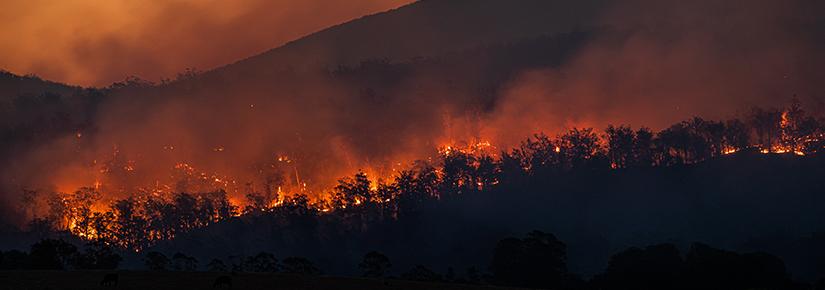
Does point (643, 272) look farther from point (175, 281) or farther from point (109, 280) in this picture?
point (109, 280)

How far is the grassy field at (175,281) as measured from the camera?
91.7 metres

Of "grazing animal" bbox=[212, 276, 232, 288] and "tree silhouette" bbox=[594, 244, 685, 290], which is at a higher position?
"grazing animal" bbox=[212, 276, 232, 288]

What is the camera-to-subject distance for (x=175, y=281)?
97.7m

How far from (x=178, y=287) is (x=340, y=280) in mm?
24021

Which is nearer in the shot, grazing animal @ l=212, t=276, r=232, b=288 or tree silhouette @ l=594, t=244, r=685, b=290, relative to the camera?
grazing animal @ l=212, t=276, r=232, b=288

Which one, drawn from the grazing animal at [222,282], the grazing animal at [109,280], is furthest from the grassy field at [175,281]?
the grazing animal at [109,280]

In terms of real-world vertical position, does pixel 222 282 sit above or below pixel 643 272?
above

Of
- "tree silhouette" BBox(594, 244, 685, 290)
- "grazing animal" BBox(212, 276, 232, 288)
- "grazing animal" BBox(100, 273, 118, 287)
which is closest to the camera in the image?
"grazing animal" BBox(212, 276, 232, 288)

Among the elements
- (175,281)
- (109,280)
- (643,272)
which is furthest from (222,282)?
(643,272)

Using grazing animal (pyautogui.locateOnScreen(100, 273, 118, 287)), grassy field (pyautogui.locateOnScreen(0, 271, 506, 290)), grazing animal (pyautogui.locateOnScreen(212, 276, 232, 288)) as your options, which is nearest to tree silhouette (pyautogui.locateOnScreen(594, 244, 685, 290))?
grassy field (pyautogui.locateOnScreen(0, 271, 506, 290))

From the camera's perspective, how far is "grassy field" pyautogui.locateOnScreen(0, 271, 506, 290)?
91688mm

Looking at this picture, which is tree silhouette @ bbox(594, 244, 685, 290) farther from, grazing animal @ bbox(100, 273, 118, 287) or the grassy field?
grazing animal @ bbox(100, 273, 118, 287)

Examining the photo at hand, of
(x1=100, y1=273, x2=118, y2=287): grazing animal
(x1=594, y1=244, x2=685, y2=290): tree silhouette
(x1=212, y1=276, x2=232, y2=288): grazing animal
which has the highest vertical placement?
(x1=100, y1=273, x2=118, y2=287): grazing animal

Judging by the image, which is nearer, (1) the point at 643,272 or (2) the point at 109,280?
(2) the point at 109,280
